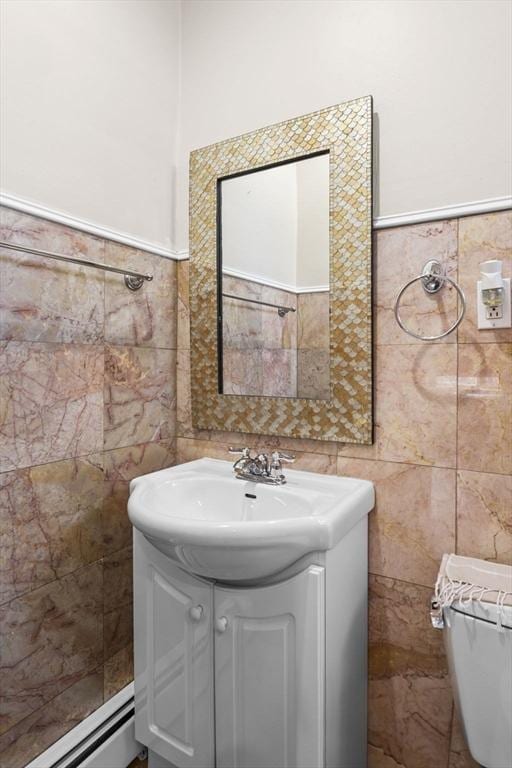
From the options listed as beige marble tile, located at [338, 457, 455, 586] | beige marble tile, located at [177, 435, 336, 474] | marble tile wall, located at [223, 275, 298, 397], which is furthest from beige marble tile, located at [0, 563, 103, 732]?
beige marble tile, located at [338, 457, 455, 586]

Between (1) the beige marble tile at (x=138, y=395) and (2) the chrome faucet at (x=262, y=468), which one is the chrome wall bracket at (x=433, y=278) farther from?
(1) the beige marble tile at (x=138, y=395)

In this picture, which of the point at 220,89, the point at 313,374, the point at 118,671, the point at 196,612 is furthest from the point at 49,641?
the point at 220,89

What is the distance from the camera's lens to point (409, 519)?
1.23 metres

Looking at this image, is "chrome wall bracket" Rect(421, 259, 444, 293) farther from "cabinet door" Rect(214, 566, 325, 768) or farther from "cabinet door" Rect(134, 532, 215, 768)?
"cabinet door" Rect(134, 532, 215, 768)

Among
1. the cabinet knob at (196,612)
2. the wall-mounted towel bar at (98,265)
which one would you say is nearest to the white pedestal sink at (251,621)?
the cabinet knob at (196,612)

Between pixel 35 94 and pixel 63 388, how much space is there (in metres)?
0.78

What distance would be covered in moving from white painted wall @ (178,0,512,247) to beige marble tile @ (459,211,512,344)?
67 mm

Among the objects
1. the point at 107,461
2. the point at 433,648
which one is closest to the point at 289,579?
the point at 433,648

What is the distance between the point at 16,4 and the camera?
114cm

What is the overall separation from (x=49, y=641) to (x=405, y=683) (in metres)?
0.98

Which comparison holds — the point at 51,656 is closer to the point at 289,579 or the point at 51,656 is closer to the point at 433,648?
the point at 289,579

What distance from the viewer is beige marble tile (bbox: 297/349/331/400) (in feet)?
4.35

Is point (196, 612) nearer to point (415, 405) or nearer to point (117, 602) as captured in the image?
point (117, 602)

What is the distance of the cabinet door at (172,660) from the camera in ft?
3.72
